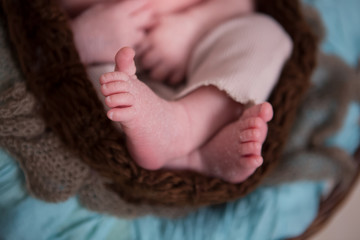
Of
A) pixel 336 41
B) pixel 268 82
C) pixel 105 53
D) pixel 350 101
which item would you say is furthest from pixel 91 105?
pixel 336 41

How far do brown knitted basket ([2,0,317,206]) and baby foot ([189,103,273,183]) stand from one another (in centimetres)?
3

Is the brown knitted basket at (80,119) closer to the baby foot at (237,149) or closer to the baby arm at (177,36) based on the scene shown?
the baby foot at (237,149)

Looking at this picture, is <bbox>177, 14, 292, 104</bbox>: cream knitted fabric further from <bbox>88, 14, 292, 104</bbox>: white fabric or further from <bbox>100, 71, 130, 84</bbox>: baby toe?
<bbox>100, 71, 130, 84</bbox>: baby toe

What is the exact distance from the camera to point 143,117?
1.32 ft

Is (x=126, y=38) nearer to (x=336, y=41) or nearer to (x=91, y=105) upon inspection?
(x=91, y=105)

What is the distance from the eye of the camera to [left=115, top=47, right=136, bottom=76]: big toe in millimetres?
367

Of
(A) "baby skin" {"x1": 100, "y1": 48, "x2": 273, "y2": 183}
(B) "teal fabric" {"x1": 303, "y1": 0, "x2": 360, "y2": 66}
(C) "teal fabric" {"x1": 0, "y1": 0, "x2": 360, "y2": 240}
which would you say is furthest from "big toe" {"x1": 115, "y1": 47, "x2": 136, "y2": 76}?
(B) "teal fabric" {"x1": 303, "y1": 0, "x2": 360, "y2": 66}

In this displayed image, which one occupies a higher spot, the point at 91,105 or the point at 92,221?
the point at 91,105

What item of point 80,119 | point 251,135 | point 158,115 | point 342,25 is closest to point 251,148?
point 251,135

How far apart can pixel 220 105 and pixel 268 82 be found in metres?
0.10

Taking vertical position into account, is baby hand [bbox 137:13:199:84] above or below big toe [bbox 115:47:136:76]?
below

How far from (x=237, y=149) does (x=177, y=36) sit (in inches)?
11.5

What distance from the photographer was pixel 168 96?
1.97ft

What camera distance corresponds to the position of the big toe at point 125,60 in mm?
367
